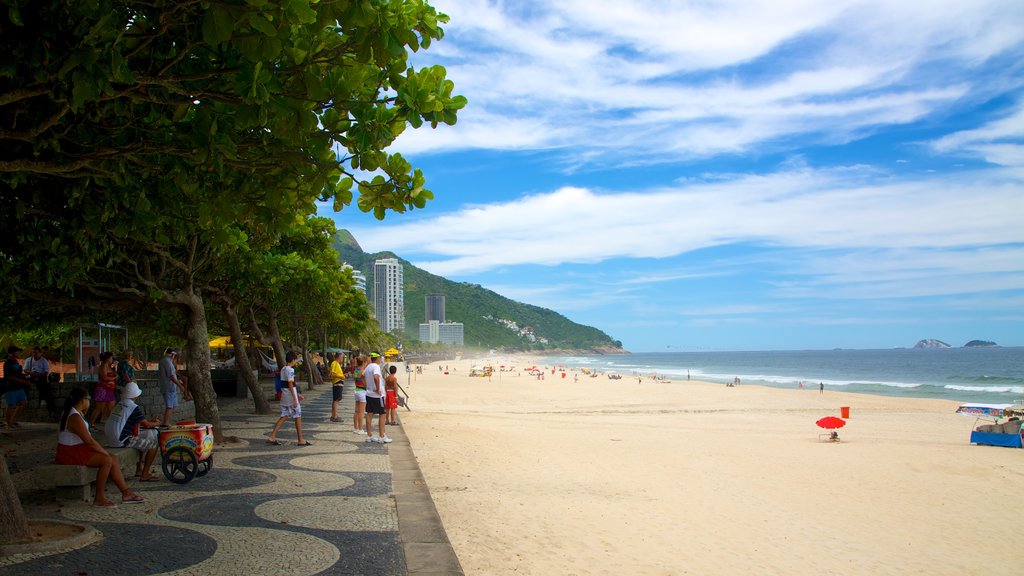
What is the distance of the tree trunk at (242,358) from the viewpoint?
15391 millimetres

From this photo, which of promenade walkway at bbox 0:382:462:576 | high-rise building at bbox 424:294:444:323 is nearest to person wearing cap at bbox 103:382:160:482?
promenade walkway at bbox 0:382:462:576

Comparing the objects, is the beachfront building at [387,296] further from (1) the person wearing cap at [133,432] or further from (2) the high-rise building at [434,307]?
(1) the person wearing cap at [133,432]

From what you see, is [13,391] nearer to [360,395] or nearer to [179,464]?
[360,395]

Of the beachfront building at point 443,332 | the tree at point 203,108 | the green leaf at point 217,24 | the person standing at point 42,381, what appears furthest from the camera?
the beachfront building at point 443,332

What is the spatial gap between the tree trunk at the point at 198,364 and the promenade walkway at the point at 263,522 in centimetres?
87

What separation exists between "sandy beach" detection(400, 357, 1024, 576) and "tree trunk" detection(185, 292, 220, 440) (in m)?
3.42

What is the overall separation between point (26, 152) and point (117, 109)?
48.2 inches

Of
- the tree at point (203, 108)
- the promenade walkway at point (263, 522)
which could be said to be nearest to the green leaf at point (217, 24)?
the tree at point (203, 108)

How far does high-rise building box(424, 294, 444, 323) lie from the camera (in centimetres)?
18000

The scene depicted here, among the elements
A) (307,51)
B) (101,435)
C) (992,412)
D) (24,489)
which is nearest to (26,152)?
(307,51)

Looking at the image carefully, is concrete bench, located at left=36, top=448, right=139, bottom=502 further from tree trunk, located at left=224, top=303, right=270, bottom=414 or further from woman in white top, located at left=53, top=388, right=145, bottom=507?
tree trunk, located at left=224, top=303, right=270, bottom=414

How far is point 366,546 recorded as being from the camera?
223 inches

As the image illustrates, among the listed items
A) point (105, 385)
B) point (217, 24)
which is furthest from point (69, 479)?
point (105, 385)

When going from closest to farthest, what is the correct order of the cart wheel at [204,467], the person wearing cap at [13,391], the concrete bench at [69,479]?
the concrete bench at [69,479] < the cart wheel at [204,467] < the person wearing cap at [13,391]
